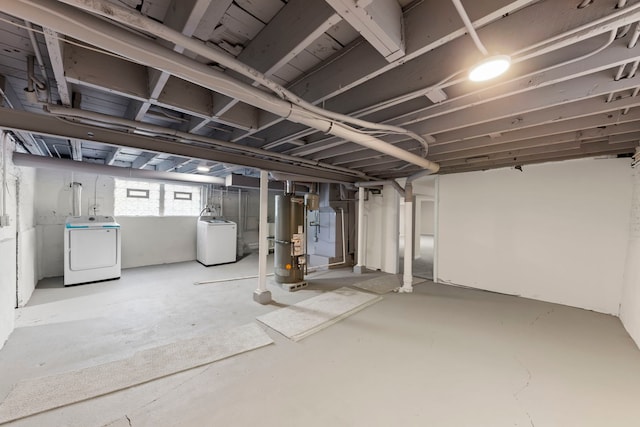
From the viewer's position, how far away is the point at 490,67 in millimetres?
1165

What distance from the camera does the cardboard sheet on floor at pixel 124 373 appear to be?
5.19 ft

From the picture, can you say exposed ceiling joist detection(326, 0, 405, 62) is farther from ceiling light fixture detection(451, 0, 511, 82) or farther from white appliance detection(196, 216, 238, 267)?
white appliance detection(196, 216, 238, 267)

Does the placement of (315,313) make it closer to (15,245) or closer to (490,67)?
(490,67)

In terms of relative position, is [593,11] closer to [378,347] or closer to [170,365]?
[378,347]

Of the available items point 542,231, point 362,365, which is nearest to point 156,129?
point 362,365

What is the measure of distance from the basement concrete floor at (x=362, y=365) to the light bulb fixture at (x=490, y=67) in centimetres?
204

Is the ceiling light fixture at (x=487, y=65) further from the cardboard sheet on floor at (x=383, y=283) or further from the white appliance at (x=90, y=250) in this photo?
the white appliance at (x=90, y=250)

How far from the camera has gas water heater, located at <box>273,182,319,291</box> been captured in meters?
4.06

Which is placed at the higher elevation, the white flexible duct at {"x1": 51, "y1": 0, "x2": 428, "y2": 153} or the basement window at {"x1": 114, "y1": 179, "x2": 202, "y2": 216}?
the white flexible duct at {"x1": 51, "y1": 0, "x2": 428, "y2": 153}

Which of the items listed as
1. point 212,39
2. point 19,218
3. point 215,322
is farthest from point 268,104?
point 19,218

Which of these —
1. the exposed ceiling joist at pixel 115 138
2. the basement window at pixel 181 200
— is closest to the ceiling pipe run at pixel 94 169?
the exposed ceiling joist at pixel 115 138

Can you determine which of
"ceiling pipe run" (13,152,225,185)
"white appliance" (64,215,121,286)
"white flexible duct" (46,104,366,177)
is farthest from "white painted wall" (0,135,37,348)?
"white flexible duct" (46,104,366,177)

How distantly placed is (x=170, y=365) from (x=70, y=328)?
5.05ft

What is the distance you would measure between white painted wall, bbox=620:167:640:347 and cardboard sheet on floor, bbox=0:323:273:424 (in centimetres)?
379
